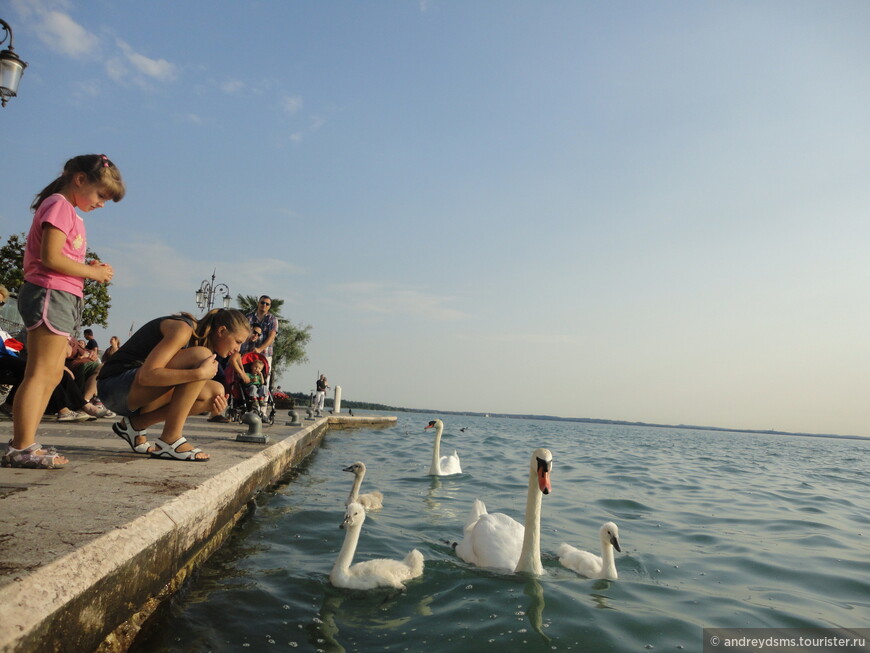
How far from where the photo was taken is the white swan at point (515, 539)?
4.50 metres

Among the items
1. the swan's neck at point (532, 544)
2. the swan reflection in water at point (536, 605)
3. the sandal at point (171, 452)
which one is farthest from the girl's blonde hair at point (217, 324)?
the swan reflection in water at point (536, 605)

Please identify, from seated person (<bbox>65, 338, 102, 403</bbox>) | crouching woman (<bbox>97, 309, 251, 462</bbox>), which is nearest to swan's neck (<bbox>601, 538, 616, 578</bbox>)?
crouching woman (<bbox>97, 309, 251, 462</bbox>)

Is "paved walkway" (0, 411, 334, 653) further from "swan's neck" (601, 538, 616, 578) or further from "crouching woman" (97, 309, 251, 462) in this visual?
"swan's neck" (601, 538, 616, 578)

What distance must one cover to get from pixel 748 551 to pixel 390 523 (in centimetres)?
358

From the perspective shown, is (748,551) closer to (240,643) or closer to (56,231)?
(240,643)

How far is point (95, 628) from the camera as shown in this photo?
A: 2.18 metres

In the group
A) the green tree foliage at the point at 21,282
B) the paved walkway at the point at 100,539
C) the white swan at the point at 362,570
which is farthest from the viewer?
the green tree foliage at the point at 21,282

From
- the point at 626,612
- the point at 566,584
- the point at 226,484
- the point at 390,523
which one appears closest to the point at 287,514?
the point at 390,523

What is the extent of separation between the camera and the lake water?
314 cm

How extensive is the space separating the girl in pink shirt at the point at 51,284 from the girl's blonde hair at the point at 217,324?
2.84 feet

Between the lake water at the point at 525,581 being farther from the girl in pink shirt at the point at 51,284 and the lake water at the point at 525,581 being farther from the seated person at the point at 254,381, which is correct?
the seated person at the point at 254,381

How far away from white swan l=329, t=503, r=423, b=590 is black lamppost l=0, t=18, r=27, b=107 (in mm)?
5974

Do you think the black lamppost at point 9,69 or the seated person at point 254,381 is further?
the seated person at point 254,381

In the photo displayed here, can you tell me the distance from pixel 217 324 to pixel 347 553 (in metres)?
1.96
